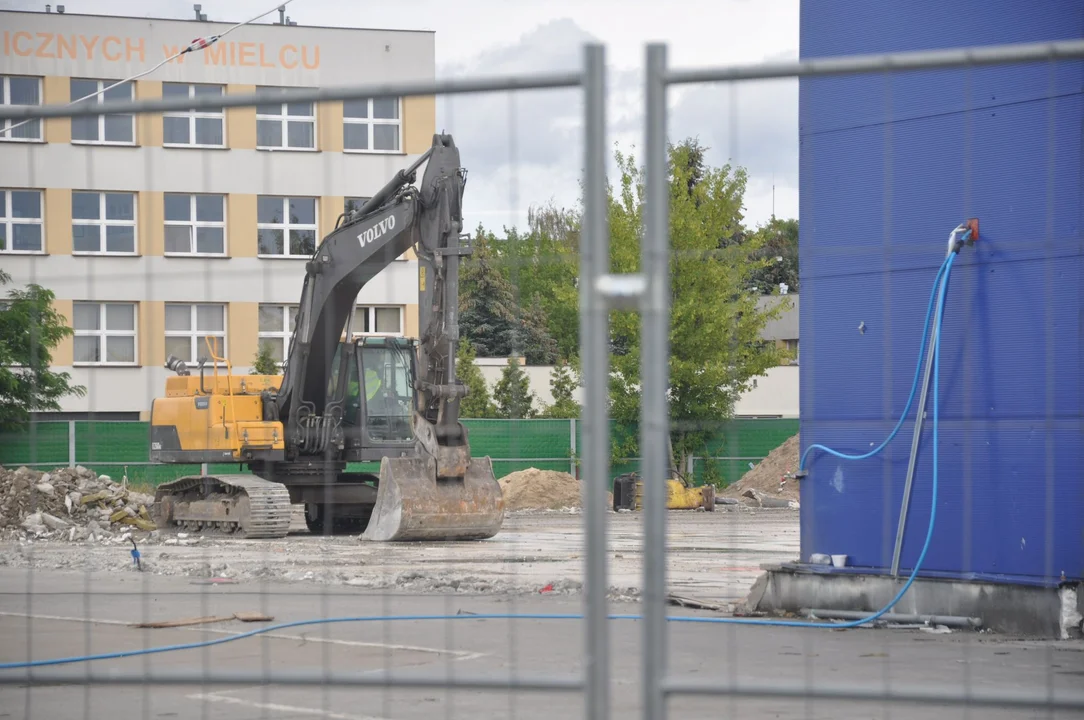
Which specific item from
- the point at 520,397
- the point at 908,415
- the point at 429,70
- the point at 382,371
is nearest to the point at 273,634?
the point at 520,397

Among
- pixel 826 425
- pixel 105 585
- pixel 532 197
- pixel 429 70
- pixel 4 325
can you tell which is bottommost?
pixel 105 585

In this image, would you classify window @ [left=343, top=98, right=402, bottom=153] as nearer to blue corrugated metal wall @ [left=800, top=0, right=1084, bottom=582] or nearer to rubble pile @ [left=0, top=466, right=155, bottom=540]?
blue corrugated metal wall @ [left=800, top=0, right=1084, bottom=582]

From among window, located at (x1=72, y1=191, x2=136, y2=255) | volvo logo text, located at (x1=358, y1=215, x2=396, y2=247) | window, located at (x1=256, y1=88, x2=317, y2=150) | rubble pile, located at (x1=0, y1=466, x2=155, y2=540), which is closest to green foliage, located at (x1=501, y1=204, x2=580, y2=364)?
window, located at (x1=256, y1=88, x2=317, y2=150)

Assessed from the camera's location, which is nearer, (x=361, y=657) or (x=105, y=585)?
(x=361, y=657)

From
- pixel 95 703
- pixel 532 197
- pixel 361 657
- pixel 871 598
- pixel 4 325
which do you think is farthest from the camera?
pixel 871 598

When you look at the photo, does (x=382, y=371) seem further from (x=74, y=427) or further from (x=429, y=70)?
(x=429, y=70)

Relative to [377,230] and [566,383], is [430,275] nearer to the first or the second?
[377,230]

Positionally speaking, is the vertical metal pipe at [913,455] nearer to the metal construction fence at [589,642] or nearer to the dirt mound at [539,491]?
the metal construction fence at [589,642]

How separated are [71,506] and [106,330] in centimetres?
1728

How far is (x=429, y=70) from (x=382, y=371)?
17.2 metres

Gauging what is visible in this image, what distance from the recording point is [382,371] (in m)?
19.0

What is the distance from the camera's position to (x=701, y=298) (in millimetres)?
5242

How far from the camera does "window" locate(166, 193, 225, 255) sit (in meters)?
5.28

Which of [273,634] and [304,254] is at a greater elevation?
[304,254]
